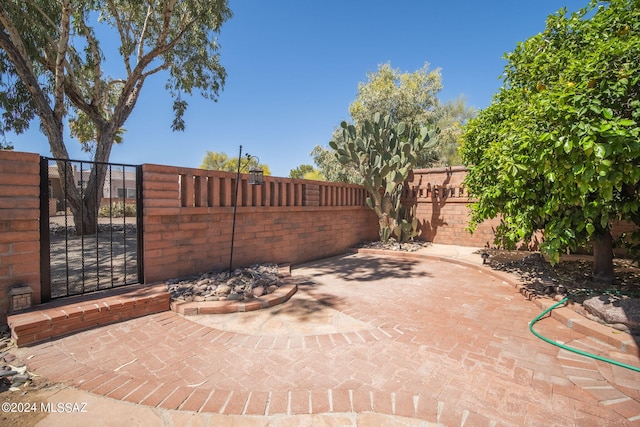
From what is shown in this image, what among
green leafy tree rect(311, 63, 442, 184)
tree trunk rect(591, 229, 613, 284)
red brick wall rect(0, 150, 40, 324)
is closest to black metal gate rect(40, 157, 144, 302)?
red brick wall rect(0, 150, 40, 324)

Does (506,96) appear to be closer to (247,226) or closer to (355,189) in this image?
(355,189)

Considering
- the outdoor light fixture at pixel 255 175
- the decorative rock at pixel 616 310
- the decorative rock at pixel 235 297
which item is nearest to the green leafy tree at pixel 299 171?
the outdoor light fixture at pixel 255 175

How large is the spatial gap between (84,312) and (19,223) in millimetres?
1174

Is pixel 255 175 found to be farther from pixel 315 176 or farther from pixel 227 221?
pixel 315 176

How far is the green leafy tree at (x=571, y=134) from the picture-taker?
275 cm

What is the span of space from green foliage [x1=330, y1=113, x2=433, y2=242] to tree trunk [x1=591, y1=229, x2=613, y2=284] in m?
4.57

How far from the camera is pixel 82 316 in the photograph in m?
3.16

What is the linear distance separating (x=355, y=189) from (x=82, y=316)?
7.25 meters

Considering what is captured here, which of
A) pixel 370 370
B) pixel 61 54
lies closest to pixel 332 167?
pixel 61 54

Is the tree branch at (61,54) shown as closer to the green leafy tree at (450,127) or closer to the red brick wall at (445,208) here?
the red brick wall at (445,208)

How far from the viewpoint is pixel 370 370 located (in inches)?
99.7

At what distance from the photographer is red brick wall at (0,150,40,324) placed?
10.1 feet

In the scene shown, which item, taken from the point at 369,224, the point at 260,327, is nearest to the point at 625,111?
the point at 260,327

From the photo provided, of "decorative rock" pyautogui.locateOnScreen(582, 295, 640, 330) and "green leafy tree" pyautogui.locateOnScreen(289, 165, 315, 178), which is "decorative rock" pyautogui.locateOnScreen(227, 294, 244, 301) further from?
"green leafy tree" pyautogui.locateOnScreen(289, 165, 315, 178)
